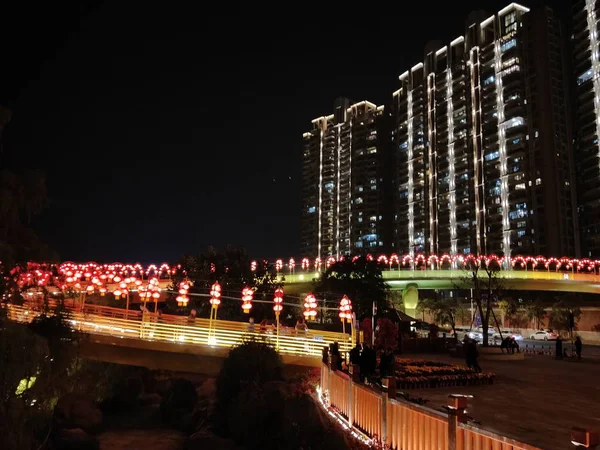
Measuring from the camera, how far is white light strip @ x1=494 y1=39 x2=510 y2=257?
265 ft

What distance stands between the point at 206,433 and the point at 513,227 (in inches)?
2937

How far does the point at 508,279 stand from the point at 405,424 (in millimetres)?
52718

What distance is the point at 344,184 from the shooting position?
124375mm

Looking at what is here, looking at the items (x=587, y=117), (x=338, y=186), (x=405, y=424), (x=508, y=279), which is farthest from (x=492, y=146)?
(x=405, y=424)

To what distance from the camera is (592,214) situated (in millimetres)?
76500

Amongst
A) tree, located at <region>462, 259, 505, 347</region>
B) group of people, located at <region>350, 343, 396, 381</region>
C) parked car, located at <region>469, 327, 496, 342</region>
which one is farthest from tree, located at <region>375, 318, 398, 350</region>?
Answer: parked car, located at <region>469, 327, 496, 342</region>

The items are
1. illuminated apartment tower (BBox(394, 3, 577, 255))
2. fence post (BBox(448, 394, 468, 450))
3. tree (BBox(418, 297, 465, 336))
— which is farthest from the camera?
illuminated apartment tower (BBox(394, 3, 577, 255))

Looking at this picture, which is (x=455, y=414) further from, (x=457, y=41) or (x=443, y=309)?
(x=457, y=41)

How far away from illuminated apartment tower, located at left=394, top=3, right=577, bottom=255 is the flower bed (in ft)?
219

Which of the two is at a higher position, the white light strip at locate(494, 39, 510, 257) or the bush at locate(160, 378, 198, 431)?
the white light strip at locate(494, 39, 510, 257)

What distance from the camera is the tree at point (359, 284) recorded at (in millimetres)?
39781

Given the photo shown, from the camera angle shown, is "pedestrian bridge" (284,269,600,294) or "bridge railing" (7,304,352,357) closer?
"bridge railing" (7,304,352,357)

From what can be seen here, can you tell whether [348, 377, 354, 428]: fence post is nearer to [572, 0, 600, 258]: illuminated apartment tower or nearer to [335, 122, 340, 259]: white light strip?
[572, 0, 600, 258]: illuminated apartment tower

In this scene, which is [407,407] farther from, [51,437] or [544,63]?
[544,63]
